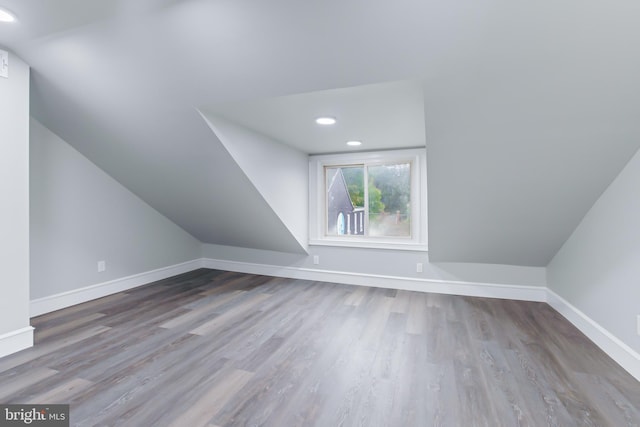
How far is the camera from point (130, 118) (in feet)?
8.29

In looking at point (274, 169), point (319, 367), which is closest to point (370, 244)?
point (274, 169)

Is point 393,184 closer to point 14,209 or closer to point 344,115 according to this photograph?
point 344,115

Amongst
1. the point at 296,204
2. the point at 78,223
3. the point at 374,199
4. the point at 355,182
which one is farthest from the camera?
the point at 355,182

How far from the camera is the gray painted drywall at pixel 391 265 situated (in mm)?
3385

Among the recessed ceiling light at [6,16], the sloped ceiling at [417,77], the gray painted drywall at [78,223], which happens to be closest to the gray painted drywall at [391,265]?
the sloped ceiling at [417,77]

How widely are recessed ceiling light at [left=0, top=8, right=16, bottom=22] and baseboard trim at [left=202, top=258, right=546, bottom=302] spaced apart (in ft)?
11.4

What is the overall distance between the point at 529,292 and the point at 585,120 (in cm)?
222

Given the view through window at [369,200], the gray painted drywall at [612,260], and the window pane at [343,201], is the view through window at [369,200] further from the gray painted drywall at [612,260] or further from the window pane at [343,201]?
the gray painted drywall at [612,260]

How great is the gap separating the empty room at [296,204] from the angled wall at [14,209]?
14mm

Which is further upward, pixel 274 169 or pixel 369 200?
pixel 274 169

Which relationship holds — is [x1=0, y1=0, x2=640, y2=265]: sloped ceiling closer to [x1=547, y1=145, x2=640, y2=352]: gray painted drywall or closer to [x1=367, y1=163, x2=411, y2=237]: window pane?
[x1=547, y1=145, x2=640, y2=352]: gray painted drywall

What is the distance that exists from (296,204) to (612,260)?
300 cm

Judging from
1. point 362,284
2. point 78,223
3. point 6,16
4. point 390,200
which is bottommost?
point 362,284

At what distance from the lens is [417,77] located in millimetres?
1728
